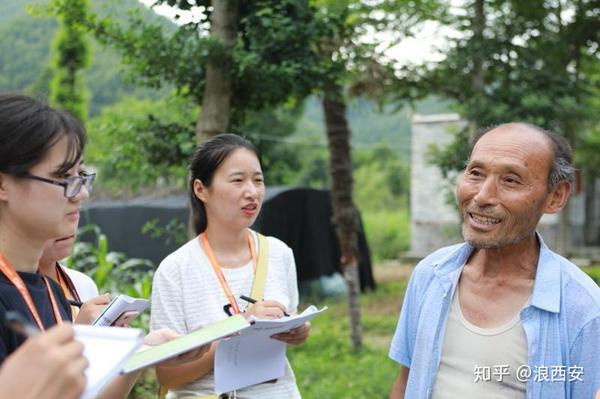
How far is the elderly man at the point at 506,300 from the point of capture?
6.64ft

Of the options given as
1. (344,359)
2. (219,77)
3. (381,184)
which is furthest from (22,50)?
(219,77)

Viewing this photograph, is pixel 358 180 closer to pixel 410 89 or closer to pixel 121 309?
pixel 410 89

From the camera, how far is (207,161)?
9.57ft

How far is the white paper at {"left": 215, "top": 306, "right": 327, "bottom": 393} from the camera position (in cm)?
238

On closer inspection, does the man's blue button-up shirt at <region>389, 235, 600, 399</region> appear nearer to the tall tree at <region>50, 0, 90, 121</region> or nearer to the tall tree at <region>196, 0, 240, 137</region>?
the tall tree at <region>196, 0, 240, 137</region>

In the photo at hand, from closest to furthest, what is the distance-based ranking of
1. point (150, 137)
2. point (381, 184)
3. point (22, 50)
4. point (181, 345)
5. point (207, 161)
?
point (181, 345)
point (207, 161)
point (150, 137)
point (22, 50)
point (381, 184)

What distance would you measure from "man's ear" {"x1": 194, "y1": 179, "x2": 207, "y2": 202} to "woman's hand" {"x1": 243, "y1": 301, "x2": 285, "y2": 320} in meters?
0.67

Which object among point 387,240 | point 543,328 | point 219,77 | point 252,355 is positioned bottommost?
point 387,240

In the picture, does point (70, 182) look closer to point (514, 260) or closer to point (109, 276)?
point (514, 260)

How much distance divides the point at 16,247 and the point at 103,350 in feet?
1.61

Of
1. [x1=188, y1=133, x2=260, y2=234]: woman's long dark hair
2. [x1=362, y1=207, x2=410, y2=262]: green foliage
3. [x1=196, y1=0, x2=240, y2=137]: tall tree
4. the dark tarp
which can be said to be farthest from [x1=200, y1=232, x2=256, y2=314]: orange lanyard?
[x1=362, y1=207, x2=410, y2=262]: green foliage

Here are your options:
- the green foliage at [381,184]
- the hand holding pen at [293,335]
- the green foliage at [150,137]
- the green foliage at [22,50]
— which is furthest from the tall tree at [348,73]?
the green foliage at [22,50]

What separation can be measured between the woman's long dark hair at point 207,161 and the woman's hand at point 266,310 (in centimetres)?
69

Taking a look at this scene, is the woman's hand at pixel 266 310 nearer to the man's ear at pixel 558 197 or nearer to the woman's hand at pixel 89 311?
the woman's hand at pixel 89 311
